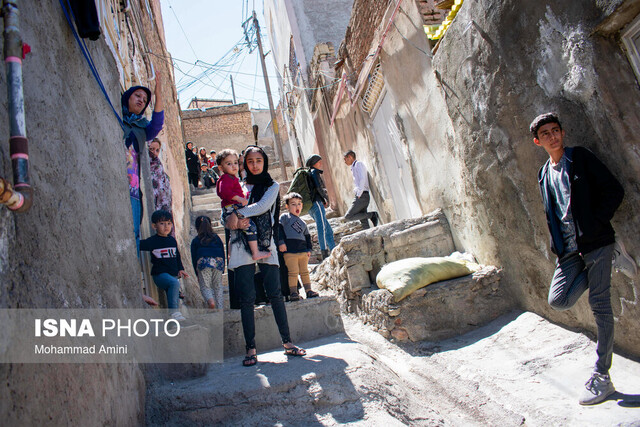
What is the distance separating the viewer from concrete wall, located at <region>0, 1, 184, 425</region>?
58.1 inches

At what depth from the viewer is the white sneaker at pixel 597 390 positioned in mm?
2555

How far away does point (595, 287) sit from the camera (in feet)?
8.63

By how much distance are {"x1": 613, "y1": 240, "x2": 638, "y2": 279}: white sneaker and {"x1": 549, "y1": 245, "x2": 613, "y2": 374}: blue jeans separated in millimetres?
215

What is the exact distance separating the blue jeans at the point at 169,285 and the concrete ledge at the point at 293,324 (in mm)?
457

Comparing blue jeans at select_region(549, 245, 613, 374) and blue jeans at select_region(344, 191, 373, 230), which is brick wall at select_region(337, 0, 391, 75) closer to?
blue jeans at select_region(344, 191, 373, 230)

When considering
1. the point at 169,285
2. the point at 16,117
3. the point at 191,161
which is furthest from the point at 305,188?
the point at 191,161

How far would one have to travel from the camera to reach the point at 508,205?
157 inches

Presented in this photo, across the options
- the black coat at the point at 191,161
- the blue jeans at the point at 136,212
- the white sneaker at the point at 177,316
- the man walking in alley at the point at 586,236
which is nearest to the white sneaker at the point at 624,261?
the man walking in alley at the point at 586,236

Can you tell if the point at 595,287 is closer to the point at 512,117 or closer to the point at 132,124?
the point at 512,117

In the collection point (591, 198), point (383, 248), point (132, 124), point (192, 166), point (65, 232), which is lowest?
point (591, 198)

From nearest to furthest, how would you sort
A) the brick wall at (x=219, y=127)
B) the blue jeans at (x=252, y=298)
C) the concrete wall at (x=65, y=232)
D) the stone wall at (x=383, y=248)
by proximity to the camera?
the concrete wall at (x=65, y=232), the blue jeans at (x=252, y=298), the stone wall at (x=383, y=248), the brick wall at (x=219, y=127)

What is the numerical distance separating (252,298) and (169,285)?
876mm

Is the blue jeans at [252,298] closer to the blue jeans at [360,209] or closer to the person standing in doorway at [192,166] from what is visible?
the blue jeans at [360,209]

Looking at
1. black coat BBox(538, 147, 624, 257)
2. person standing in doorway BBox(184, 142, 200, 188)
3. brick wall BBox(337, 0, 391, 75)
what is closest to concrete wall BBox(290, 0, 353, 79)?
person standing in doorway BBox(184, 142, 200, 188)
